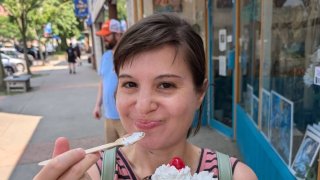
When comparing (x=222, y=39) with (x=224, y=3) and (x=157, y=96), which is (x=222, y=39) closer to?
(x=224, y=3)

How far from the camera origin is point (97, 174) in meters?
1.24

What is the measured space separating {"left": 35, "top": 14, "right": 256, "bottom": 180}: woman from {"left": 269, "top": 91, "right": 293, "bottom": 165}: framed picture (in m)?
2.05

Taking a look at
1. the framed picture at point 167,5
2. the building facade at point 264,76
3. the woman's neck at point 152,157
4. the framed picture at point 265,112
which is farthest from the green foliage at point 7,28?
the woman's neck at point 152,157

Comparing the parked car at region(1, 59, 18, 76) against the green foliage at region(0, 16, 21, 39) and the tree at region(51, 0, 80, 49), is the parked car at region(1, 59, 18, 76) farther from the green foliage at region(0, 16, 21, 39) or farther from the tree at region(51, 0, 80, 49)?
the tree at region(51, 0, 80, 49)

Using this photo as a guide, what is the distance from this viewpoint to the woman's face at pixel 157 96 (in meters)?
1.17

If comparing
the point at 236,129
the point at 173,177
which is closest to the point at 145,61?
the point at 173,177

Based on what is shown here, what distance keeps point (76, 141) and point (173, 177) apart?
5.57 metres

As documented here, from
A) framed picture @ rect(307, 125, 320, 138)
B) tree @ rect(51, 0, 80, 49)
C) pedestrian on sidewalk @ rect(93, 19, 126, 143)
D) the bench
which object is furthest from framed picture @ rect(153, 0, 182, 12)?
tree @ rect(51, 0, 80, 49)

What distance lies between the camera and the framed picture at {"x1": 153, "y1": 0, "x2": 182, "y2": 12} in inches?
232

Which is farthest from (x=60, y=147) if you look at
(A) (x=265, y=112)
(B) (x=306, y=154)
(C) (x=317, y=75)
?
(A) (x=265, y=112)

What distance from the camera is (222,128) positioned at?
6066 mm

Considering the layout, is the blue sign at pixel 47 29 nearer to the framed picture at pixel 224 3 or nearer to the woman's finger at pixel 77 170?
the framed picture at pixel 224 3

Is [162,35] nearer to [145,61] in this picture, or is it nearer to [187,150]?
[145,61]

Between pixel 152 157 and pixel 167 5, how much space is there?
4.93 metres
